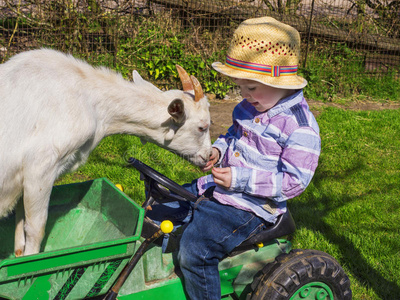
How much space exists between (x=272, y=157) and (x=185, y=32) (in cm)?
596

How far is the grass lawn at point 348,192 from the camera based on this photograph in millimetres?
3764

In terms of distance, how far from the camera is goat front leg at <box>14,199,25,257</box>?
3.05 metres

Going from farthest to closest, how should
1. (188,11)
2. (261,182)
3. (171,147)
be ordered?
(188,11), (171,147), (261,182)

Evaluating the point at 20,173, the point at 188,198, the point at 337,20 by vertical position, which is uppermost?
the point at 20,173

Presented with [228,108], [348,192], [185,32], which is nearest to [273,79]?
[348,192]

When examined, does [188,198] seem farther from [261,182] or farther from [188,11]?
[188,11]

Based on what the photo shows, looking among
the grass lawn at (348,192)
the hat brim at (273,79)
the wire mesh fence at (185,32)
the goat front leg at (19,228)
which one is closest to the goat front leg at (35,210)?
the goat front leg at (19,228)

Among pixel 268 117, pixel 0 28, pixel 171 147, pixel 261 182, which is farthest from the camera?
pixel 0 28

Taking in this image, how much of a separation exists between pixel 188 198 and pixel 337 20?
7.96m

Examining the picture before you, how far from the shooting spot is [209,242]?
106 inches

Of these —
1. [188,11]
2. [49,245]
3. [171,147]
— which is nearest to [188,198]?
[171,147]

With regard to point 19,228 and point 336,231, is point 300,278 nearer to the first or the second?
point 336,231

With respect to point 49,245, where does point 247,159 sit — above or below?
above

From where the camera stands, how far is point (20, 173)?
2.75 m
